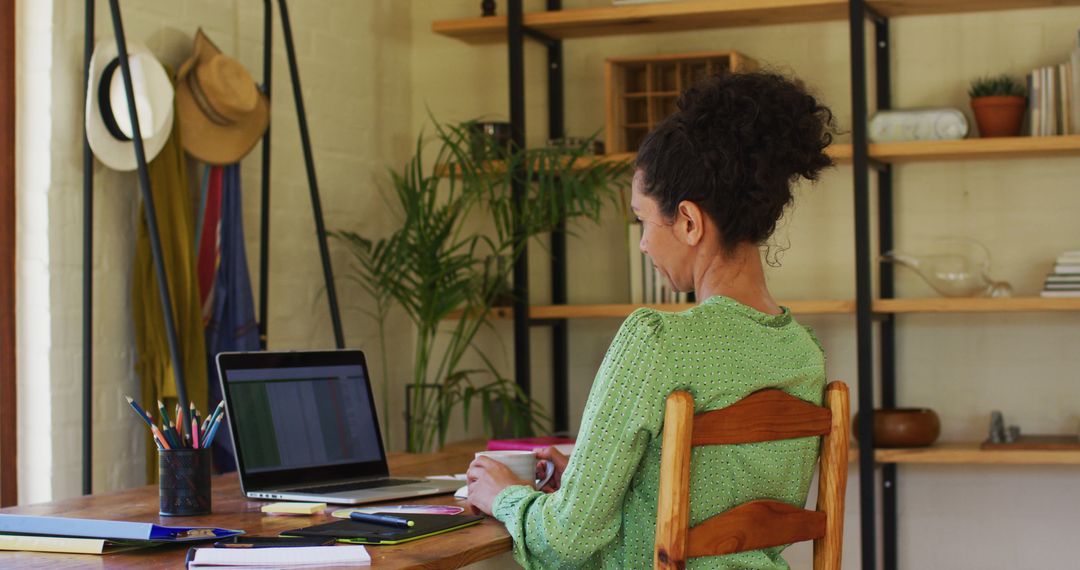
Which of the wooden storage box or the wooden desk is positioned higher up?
the wooden storage box

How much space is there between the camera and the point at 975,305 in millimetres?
3799

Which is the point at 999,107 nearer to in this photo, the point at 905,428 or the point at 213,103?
the point at 905,428

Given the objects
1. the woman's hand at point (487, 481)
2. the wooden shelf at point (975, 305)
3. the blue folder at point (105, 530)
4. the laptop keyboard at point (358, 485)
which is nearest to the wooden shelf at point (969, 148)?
the wooden shelf at point (975, 305)

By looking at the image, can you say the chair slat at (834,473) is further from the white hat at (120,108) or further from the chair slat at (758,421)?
the white hat at (120,108)

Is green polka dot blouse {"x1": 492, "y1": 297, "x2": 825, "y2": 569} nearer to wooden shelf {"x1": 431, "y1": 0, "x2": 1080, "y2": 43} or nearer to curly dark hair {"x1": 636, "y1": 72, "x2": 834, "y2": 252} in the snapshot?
curly dark hair {"x1": 636, "y1": 72, "x2": 834, "y2": 252}

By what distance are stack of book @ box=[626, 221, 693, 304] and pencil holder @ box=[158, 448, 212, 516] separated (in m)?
2.41

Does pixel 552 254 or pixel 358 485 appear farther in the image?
pixel 552 254

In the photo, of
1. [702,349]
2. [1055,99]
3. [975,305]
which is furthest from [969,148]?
[702,349]

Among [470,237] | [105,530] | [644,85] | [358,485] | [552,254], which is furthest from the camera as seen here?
[552,254]

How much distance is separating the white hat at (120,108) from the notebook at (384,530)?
64.8 inches

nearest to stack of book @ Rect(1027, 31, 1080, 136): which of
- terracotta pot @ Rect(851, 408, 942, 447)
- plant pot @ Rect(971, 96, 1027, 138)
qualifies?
plant pot @ Rect(971, 96, 1027, 138)

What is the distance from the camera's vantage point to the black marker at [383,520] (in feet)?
5.62

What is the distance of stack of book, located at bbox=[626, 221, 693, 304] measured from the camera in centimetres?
415

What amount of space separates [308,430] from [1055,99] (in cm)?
260
